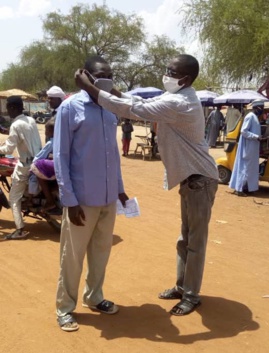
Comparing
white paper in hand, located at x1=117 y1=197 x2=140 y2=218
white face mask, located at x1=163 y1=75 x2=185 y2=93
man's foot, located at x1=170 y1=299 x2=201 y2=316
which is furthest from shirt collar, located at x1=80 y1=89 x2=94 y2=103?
man's foot, located at x1=170 y1=299 x2=201 y2=316

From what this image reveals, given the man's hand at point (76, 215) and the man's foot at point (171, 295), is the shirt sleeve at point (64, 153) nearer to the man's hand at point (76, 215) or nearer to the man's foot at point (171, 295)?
the man's hand at point (76, 215)

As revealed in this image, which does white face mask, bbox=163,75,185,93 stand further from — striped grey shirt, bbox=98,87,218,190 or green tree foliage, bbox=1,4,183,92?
green tree foliage, bbox=1,4,183,92

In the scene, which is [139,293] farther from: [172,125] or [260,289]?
[172,125]

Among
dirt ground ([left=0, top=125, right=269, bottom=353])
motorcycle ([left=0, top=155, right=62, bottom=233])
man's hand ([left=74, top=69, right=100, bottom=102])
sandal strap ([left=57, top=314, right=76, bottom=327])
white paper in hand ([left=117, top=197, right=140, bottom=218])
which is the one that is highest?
man's hand ([left=74, top=69, right=100, bottom=102])

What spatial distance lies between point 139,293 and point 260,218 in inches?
146

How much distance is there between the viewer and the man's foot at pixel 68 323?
3410mm

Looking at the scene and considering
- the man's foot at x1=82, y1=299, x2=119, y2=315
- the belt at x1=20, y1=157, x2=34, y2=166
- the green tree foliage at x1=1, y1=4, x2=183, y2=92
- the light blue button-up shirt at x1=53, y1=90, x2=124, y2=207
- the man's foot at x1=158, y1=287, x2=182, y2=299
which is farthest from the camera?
the green tree foliage at x1=1, y1=4, x2=183, y2=92

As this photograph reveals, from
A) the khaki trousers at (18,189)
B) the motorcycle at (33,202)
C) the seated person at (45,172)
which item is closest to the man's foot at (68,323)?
the seated person at (45,172)

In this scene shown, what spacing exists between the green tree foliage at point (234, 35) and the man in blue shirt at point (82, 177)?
13.6 meters

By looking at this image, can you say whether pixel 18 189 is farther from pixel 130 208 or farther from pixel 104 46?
pixel 104 46

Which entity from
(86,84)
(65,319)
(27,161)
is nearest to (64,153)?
(86,84)

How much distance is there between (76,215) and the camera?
3.29 m

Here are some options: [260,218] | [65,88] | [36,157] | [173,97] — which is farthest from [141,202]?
[65,88]

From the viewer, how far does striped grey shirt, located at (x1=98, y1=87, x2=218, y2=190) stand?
327cm
